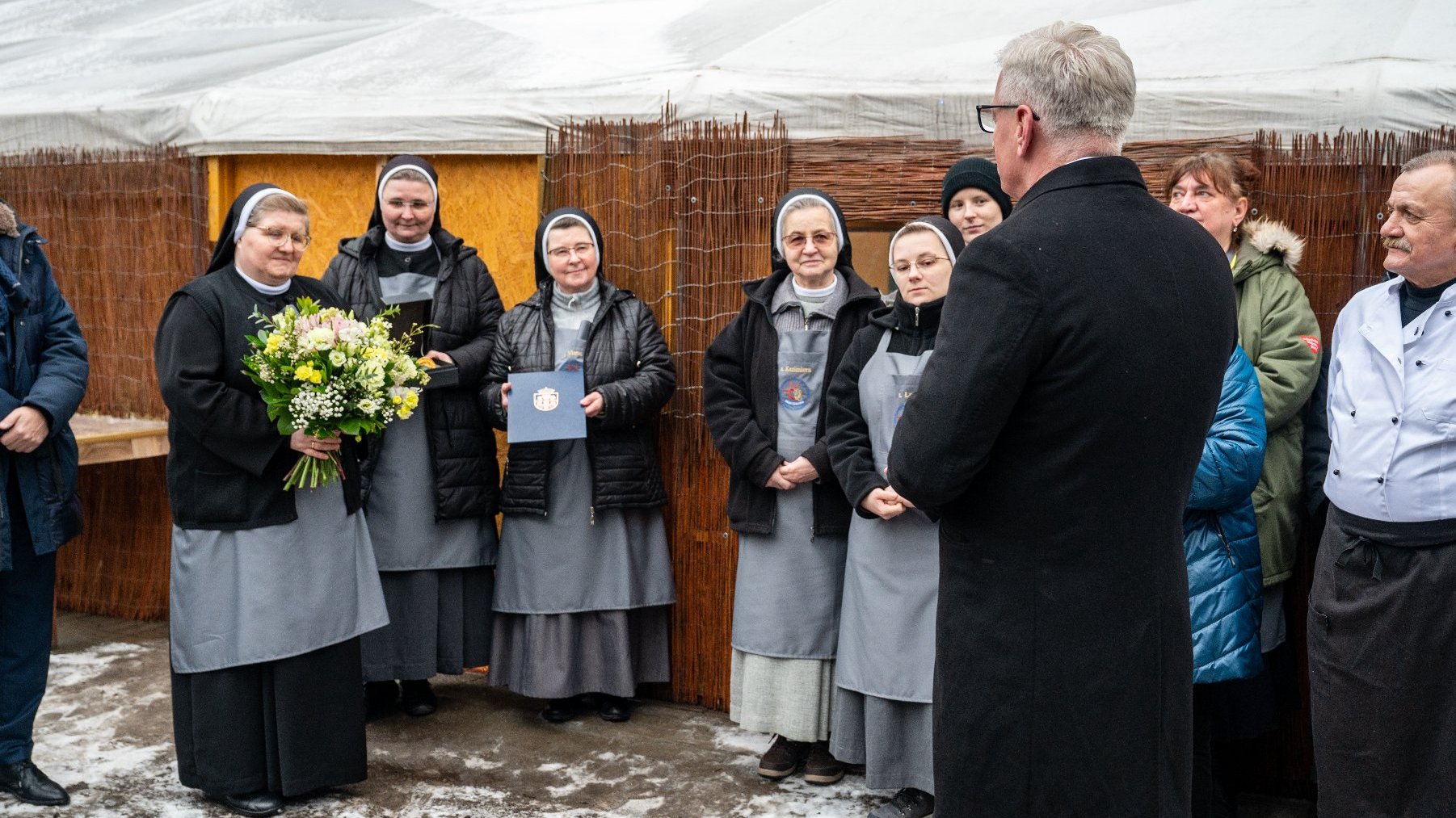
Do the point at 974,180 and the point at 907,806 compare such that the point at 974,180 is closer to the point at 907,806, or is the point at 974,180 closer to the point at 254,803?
the point at 907,806

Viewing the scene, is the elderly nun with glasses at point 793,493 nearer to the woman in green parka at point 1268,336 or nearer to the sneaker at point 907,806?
the sneaker at point 907,806

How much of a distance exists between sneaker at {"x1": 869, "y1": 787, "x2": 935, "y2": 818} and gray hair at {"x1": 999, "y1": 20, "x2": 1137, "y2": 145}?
8.60 feet

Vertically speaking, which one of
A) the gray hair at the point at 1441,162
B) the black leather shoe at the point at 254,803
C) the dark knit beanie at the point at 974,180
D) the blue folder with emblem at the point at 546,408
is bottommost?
the black leather shoe at the point at 254,803

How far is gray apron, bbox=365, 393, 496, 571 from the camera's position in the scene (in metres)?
5.09

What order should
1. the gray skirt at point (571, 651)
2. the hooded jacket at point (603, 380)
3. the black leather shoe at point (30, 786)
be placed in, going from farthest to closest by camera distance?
the gray skirt at point (571, 651), the hooded jacket at point (603, 380), the black leather shoe at point (30, 786)

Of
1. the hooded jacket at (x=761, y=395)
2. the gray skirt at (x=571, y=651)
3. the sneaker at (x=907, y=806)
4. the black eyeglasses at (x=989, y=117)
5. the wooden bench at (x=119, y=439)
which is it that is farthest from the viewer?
the wooden bench at (x=119, y=439)

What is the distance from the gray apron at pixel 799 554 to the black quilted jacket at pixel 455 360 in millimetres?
1291

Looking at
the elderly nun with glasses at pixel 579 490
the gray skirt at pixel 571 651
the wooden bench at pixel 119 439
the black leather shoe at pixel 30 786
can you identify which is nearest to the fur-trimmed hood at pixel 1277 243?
the elderly nun with glasses at pixel 579 490

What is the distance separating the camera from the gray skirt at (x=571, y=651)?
16.9 feet

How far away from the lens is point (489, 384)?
511cm

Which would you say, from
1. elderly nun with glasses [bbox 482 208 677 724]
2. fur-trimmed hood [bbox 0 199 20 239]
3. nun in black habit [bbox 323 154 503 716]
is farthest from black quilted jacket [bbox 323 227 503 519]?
fur-trimmed hood [bbox 0 199 20 239]

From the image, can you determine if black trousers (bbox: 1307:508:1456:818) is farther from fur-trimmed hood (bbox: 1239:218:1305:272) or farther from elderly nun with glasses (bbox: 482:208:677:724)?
elderly nun with glasses (bbox: 482:208:677:724)

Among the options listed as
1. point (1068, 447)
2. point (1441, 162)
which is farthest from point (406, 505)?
point (1441, 162)

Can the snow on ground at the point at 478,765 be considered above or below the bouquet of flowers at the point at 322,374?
below
